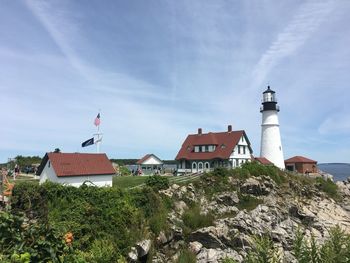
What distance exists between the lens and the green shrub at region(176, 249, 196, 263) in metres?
18.5

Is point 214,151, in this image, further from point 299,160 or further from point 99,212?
point 99,212

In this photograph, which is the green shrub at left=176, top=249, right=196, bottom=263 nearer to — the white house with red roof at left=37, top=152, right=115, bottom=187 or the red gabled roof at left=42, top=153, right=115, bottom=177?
the white house with red roof at left=37, top=152, right=115, bottom=187

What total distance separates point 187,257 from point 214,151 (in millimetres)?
27036

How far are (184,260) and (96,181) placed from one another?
12.5 metres

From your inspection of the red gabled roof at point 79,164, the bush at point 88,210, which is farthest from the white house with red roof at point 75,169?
the bush at point 88,210

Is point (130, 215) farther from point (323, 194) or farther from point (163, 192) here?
point (323, 194)

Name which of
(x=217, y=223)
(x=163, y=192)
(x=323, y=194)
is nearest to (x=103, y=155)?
(x=163, y=192)

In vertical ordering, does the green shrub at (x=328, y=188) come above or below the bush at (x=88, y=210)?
above

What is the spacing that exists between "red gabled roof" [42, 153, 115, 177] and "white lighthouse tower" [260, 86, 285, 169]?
2708 centimetres

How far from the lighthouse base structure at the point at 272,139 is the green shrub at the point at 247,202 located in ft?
58.2

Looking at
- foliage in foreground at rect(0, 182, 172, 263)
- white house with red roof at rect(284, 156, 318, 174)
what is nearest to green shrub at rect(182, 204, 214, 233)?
foliage in foreground at rect(0, 182, 172, 263)

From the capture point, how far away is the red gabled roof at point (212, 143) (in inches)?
1741

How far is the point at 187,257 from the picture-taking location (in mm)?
18734

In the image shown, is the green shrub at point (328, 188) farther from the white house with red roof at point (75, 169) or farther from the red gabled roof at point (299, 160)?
the white house with red roof at point (75, 169)
